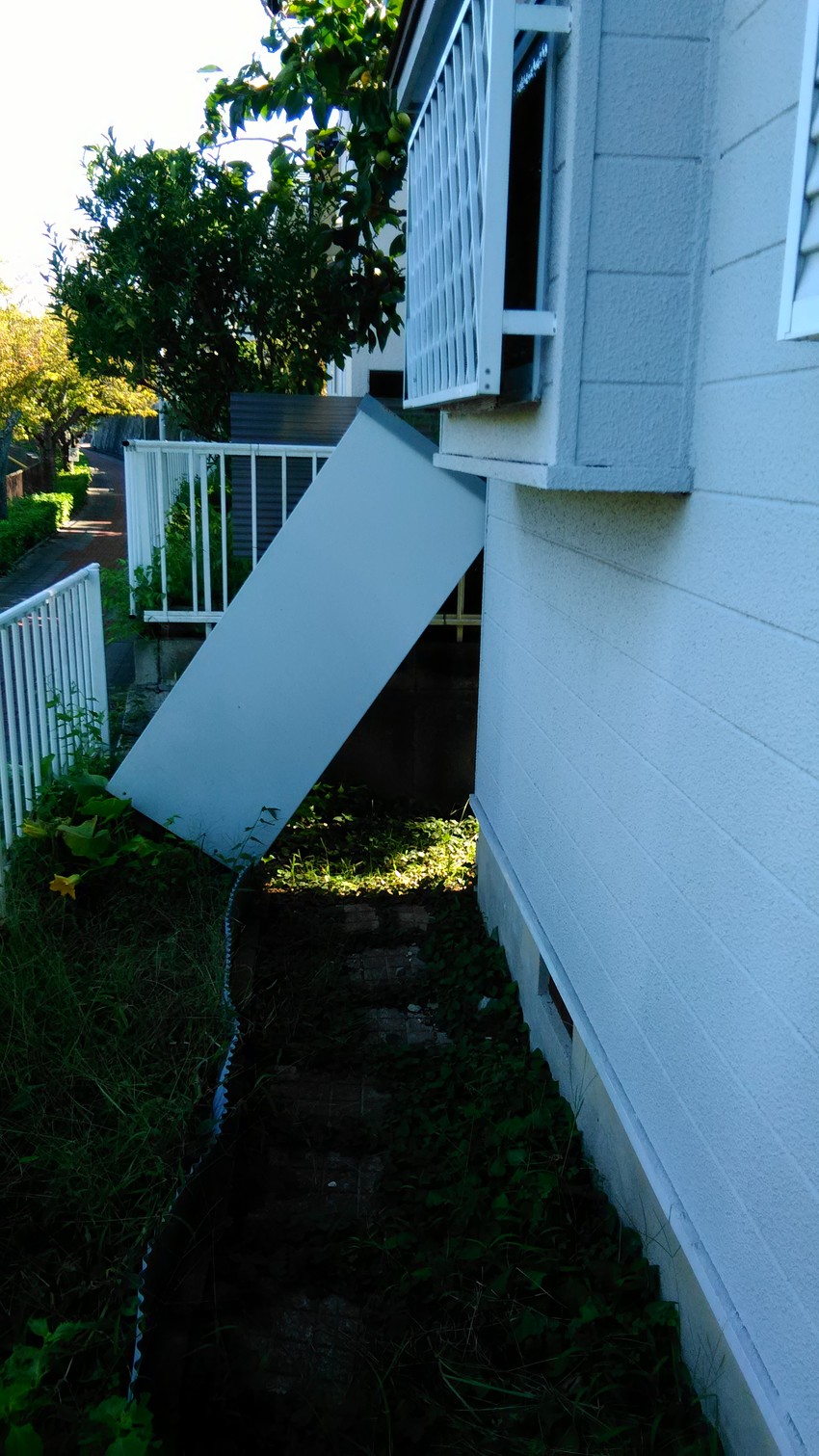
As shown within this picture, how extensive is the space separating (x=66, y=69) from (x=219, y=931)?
12898 mm

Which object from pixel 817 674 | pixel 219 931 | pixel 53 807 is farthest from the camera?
pixel 53 807

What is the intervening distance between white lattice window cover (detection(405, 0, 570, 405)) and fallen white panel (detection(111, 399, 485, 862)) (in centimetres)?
88

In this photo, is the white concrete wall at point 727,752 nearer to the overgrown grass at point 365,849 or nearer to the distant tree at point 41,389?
the overgrown grass at point 365,849

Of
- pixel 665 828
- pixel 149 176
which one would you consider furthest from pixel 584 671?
pixel 149 176

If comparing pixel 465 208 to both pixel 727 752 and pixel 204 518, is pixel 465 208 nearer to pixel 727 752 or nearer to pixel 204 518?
pixel 727 752

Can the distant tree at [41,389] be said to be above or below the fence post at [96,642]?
above

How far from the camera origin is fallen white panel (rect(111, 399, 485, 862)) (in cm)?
482

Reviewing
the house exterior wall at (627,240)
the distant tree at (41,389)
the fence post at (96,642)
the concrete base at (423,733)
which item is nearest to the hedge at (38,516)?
the distant tree at (41,389)

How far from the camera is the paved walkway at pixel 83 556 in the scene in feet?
41.1

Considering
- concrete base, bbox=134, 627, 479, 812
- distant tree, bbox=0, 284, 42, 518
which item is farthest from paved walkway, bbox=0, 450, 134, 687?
concrete base, bbox=134, 627, 479, 812

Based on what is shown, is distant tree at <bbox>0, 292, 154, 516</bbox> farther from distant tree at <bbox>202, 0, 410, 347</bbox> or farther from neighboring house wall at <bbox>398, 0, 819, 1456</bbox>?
neighboring house wall at <bbox>398, 0, 819, 1456</bbox>

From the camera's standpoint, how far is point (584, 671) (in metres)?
3.24

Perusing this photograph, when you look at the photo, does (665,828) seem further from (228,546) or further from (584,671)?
(228,546)

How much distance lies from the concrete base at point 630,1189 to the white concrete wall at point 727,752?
7.8 inches
